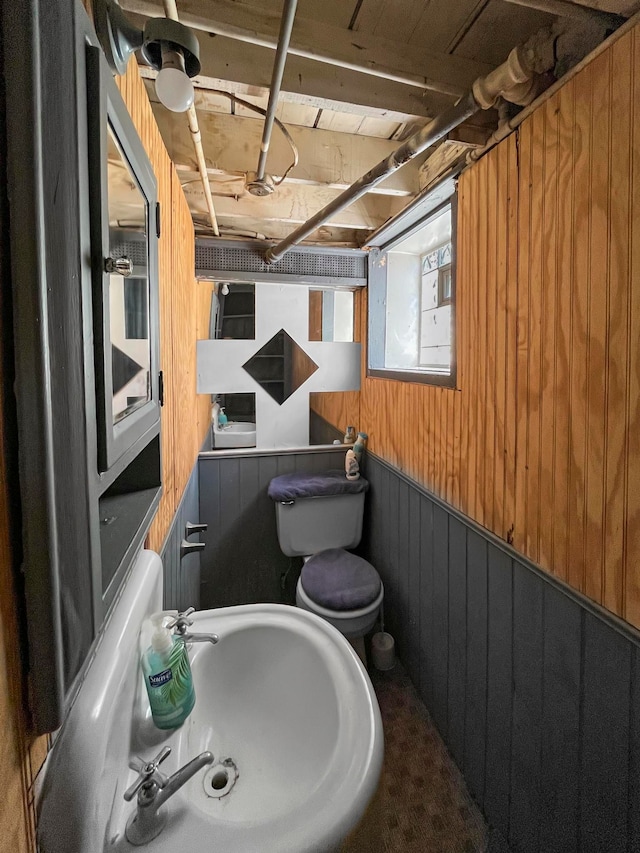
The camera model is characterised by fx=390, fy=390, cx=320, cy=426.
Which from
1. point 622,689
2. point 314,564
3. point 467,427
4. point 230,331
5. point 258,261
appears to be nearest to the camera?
point 622,689

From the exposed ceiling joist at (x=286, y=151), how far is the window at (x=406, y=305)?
448 mm

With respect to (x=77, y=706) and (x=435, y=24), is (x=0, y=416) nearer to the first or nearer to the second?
(x=77, y=706)

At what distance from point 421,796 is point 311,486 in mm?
1256

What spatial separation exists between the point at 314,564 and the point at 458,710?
82cm

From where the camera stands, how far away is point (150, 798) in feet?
2.08

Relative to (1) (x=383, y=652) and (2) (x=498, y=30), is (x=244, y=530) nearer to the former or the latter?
(1) (x=383, y=652)

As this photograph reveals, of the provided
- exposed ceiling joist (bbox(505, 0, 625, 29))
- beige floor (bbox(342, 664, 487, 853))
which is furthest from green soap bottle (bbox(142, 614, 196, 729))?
exposed ceiling joist (bbox(505, 0, 625, 29))

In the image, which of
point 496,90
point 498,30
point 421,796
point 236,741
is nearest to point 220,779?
point 236,741

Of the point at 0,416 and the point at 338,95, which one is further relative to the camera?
the point at 338,95

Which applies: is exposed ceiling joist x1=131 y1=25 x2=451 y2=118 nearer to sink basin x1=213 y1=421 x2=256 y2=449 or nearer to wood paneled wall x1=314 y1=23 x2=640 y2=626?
wood paneled wall x1=314 y1=23 x2=640 y2=626

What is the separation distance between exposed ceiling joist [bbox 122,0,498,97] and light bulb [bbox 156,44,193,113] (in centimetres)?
37

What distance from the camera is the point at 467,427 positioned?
53.1 inches

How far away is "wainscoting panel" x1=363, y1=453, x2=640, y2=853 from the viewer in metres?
0.84

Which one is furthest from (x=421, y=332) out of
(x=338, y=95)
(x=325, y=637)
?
(x=325, y=637)
